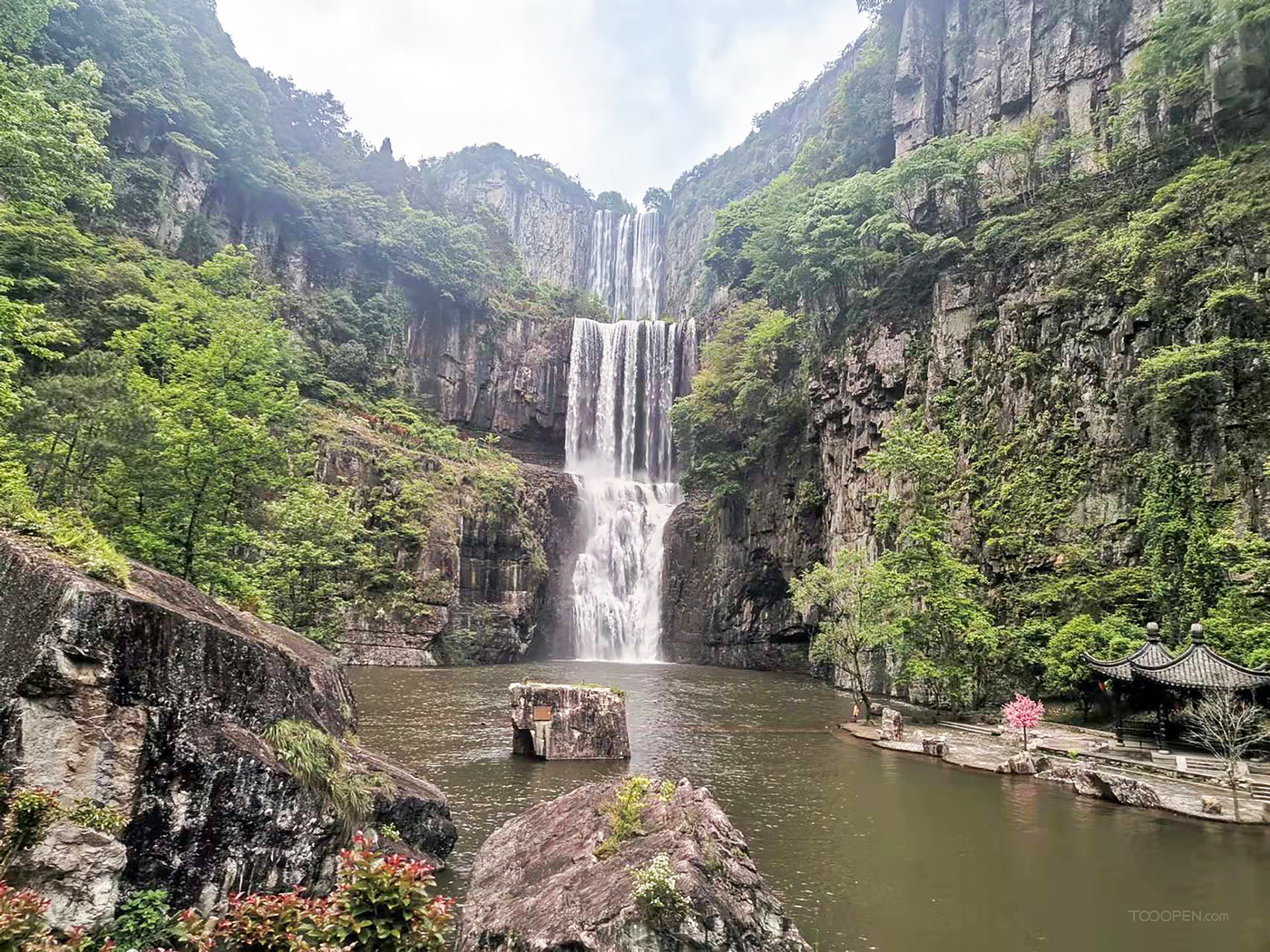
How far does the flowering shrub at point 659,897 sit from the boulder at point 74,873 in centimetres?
378

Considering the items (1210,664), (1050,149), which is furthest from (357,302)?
(1210,664)

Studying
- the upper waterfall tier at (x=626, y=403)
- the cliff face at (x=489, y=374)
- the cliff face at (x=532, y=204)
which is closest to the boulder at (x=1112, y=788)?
the upper waterfall tier at (x=626, y=403)

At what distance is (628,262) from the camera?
268 feet

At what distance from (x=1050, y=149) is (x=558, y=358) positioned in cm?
3496

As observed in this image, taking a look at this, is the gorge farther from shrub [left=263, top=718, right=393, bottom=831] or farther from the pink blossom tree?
the pink blossom tree

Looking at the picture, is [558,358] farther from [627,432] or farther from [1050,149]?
[1050,149]

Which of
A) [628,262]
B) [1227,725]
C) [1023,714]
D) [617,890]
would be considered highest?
[628,262]

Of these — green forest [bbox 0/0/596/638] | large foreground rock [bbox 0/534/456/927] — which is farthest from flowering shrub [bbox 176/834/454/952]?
green forest [bbox 0/0/596/638]

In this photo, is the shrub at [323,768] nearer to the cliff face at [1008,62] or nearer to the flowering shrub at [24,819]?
the flowering shrub at [24,819]

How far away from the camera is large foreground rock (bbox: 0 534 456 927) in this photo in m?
4.85

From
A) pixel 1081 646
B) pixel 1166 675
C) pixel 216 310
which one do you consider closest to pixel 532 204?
pixel 216 310

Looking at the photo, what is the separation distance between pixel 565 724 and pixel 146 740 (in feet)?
30.7

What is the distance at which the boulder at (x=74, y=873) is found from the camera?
14.9 feet

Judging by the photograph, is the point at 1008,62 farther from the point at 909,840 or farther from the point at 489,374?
the point at 909,840
